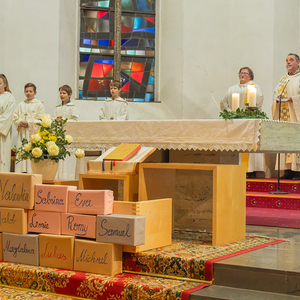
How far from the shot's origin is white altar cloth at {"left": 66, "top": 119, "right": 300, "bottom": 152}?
371 centimetres

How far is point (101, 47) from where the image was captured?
32.2ft

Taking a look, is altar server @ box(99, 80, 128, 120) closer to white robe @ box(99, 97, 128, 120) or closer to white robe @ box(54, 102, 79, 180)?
white robe @ box(99, 97, 128, 120)

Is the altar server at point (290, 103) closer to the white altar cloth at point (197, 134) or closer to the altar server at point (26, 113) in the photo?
the white altar cloth at point (197, 134)

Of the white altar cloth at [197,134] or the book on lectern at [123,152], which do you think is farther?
the book on lectern at [123,152]

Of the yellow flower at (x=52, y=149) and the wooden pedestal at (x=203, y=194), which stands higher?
the yellow flower at (x=52, y=149)

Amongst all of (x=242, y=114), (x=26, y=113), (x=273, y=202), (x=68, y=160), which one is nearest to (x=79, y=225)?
(x=242, y=114)

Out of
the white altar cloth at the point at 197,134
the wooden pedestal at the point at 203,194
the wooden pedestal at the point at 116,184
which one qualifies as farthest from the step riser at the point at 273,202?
the wooden pedestal at the point at 116,184

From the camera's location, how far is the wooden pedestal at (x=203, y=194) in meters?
3.66

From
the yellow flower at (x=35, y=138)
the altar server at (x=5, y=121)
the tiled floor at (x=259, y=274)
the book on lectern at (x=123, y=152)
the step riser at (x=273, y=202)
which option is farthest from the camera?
the altar server at (x=5, y=121)

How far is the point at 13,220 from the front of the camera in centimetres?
369

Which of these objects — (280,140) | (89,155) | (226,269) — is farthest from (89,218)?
(89,155)

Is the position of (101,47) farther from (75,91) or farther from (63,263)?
(63,263)

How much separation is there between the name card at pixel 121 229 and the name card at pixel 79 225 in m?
0.07

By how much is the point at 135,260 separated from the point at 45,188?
0.88 metres
